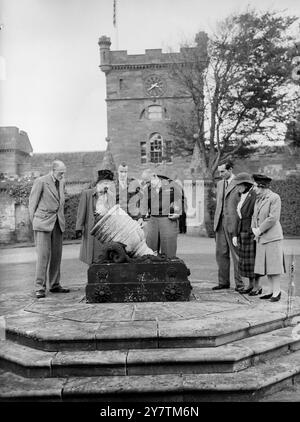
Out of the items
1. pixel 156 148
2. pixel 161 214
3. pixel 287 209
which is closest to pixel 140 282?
pixel 161 214

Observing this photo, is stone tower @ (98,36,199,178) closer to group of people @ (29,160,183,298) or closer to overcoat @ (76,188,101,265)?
group of people @ (29,160,183,298)

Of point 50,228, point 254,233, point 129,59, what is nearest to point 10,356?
point 50,228

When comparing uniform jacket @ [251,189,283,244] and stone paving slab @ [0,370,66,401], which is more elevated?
uniform jacket @ [251,189,283,244]

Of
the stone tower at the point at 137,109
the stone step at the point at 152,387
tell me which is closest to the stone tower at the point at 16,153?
the stone tower at the point at 137,109

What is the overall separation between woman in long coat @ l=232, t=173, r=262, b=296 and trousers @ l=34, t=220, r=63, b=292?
2427mm

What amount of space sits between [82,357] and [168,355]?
70 centimetres

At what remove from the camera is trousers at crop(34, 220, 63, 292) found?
643cm

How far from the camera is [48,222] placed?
651 cm

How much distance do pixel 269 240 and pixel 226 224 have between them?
938 mm

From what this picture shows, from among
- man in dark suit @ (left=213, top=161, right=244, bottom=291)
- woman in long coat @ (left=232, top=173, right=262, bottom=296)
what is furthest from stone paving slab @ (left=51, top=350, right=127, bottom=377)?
man in dark suit @ (left=213, top=161, right=244, bottom=291)

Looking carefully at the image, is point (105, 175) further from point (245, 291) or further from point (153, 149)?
point (153, 149)

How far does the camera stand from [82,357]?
3988mm

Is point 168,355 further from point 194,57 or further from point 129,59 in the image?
point 129,59

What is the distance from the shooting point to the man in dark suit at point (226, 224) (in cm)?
657
